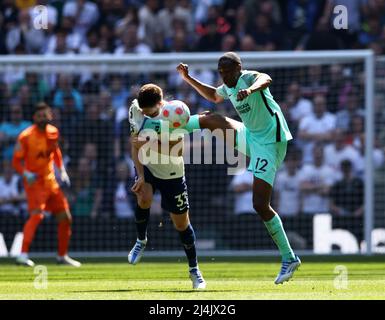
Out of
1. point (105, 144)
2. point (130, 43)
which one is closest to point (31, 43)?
point (130, 43)

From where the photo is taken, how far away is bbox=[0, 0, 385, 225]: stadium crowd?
63.4ft

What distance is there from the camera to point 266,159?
1190 centimetres

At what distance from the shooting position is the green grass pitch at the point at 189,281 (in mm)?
10828

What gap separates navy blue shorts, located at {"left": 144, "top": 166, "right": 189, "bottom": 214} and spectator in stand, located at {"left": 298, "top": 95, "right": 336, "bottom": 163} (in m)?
7.46

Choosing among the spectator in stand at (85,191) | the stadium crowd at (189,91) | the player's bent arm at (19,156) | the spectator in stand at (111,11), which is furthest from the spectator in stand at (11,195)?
the spectator in stand at (111,11)

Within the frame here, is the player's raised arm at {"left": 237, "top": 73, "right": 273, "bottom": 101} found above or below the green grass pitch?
above

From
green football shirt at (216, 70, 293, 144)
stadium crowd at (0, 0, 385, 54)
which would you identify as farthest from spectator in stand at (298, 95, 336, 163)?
green football shirt at (216, 70, 293, 144)

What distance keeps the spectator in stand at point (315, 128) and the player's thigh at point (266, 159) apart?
7.32 m

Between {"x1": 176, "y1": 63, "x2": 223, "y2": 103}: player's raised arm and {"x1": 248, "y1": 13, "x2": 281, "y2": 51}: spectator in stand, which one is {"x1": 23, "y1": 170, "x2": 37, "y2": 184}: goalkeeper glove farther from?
{"x1": 248, "y1": 13, "x2": 281, "y2": 51}: spectator in stand

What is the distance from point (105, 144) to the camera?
20.2m

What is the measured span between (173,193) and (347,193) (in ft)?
25.5

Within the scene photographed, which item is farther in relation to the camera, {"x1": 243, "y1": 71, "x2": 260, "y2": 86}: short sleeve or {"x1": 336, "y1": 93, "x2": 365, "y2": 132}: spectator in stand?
{"x1": 336, "y1": 93, "x2": 365, "y2": 132}: spectator in stand

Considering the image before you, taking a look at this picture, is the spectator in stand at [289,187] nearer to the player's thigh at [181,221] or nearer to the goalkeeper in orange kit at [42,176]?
the goalkeeper in orange kit at [42,176]

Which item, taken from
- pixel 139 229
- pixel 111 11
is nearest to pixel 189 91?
pixel 111 11
